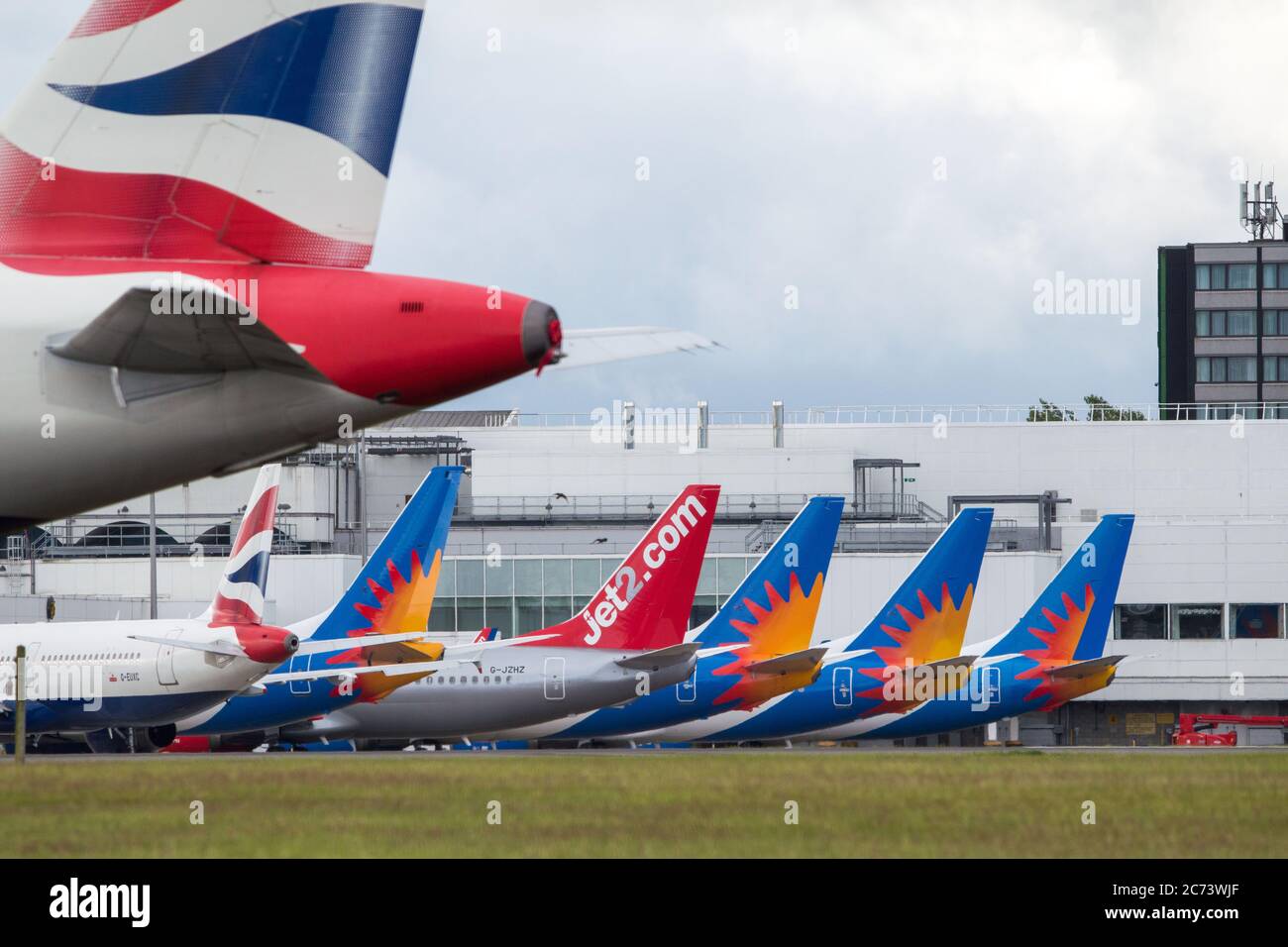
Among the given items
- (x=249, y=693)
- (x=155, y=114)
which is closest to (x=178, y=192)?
(x=155, y=114)

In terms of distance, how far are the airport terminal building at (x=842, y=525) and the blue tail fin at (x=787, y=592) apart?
1200 inches

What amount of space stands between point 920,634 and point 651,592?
1030cm

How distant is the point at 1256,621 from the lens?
88438mm

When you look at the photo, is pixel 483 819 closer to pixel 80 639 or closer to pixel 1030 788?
pixel 1030 788

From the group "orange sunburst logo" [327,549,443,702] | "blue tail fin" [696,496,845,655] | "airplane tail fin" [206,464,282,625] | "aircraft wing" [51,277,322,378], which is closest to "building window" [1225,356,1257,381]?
"blue tail fin" [696,496,845,655]

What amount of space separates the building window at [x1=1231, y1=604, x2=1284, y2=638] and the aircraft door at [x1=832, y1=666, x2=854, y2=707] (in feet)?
139

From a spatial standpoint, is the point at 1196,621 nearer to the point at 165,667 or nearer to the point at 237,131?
the point at 165,667

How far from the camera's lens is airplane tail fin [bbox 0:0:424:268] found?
14.2 metres

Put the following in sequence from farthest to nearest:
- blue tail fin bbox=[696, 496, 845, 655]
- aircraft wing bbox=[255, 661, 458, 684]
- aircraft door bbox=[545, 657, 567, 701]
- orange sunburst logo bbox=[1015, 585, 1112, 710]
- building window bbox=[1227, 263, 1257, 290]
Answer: building window bbox=[1227, 263, 1257, 290], orange sunburst logo bbox=[1015, 585, 1112, 710], blue tail fin bbox=[696, 496, 845, 655], aircraft door bbox=[545, 657, 567, 701], aircraft wing bbox=[255, 661, 458, 684]

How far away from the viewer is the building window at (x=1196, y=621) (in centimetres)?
8844

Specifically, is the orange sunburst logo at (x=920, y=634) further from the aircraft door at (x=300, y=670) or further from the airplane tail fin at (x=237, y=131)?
the airplane tail fin at (x=237, y=131)

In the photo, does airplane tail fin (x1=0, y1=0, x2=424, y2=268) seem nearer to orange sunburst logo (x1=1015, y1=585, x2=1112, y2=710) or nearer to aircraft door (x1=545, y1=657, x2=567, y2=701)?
aircraft door (x1=545, y1=657, x2=567, y2=701)

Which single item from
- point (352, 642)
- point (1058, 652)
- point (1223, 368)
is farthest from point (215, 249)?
point (1223, 368)
